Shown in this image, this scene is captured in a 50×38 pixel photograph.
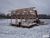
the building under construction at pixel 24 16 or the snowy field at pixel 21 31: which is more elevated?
the building under construction at pixel 24 16

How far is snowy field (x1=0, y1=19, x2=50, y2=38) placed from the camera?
4.59 ft

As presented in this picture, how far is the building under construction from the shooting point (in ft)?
4.73

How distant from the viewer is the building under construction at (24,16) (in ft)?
4.73

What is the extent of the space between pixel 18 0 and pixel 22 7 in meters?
0.11

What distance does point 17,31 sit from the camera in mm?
1416

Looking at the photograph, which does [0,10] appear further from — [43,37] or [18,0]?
[43,37]

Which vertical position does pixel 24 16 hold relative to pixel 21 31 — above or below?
→ above

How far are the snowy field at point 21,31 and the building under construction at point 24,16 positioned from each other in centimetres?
7

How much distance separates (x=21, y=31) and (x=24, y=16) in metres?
0.20

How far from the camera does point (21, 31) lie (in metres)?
1.42

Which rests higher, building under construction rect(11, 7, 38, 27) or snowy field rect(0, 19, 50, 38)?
building under construction rect(11, 7, 38, 27)

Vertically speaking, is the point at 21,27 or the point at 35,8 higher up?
the point at 35,8

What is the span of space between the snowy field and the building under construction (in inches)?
2.7

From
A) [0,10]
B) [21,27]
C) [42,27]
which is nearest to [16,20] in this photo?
[21,27]
